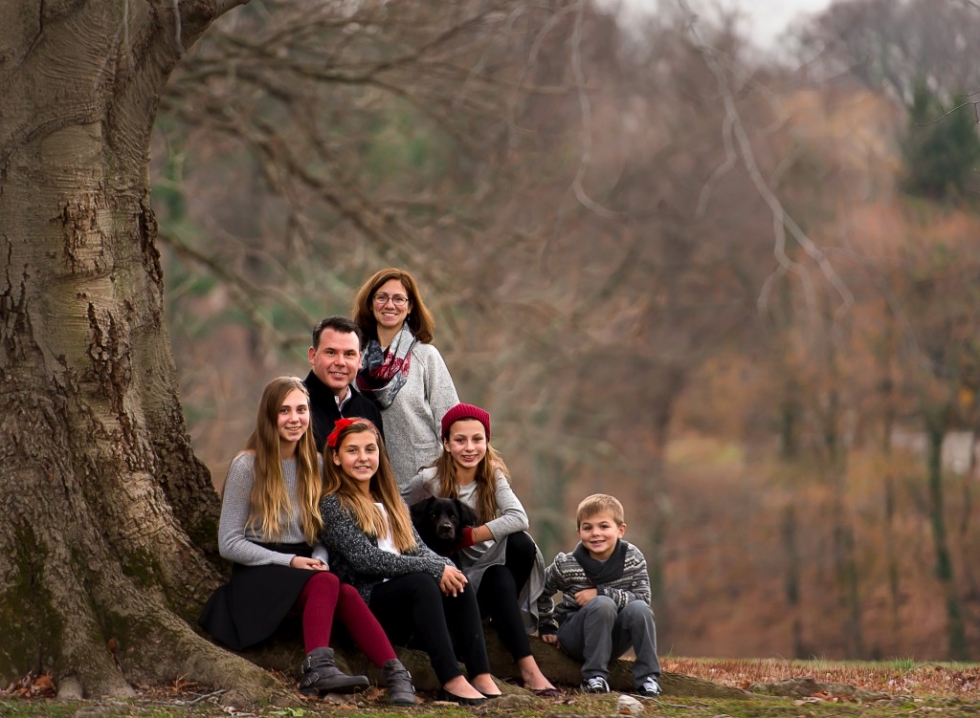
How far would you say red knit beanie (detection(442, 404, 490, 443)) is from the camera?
18.5 feet

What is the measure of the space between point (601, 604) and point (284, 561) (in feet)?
4.76

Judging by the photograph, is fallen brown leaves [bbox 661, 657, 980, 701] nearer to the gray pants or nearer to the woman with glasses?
the gray pants

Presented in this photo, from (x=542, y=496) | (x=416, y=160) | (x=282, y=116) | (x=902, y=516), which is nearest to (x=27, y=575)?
(x=282, y=116)

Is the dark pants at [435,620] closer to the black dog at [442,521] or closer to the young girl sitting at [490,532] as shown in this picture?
the young girl sitting at [490,532]

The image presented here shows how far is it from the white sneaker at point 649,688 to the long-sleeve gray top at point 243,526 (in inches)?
63.9

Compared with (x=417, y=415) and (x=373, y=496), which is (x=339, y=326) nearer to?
(x=417, y=415)

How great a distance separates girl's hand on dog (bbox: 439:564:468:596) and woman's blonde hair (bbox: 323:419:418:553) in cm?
19

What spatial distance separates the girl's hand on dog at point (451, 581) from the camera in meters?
5.20

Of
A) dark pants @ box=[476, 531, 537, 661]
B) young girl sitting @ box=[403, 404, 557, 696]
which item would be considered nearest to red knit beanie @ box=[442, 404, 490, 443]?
young girl sitting @ box=[403, 404, 557, 696]

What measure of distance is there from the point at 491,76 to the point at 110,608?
7.48 meters

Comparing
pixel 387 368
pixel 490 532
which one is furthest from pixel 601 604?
pixel 387 368

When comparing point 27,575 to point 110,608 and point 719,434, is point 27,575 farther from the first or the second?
point 719,434

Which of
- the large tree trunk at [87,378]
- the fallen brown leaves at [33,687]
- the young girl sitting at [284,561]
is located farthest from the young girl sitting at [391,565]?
the fallen brown leaves at [33,687]

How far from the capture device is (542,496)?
2419 centimetres
